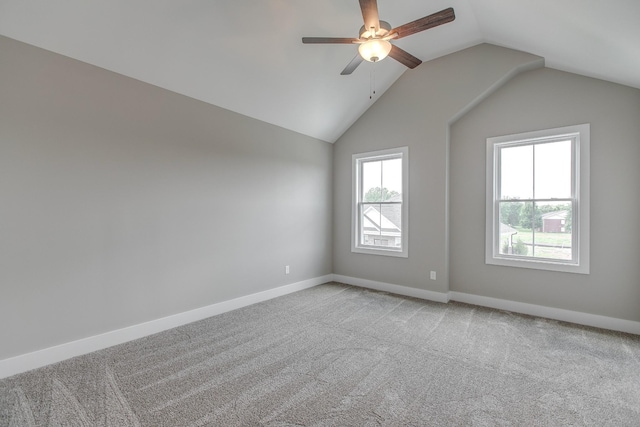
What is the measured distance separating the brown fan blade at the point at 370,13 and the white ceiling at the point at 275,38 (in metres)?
0.96

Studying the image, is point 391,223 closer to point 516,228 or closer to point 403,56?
point 516,228

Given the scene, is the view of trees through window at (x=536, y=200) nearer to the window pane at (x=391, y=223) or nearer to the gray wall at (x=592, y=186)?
the gray wall at (x=592, y=186)

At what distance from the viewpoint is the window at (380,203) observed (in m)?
4.60

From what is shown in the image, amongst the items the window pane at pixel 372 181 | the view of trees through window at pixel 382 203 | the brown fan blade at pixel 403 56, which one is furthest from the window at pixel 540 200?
the brown fan blade at pixel 403 56

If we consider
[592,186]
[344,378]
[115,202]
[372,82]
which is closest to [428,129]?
[372,82]

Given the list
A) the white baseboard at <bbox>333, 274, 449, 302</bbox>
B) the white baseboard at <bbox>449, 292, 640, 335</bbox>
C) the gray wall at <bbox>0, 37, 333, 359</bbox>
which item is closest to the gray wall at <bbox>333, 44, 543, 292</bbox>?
the white baseboard at <bbox>333, 274, 449, 302</bbox>

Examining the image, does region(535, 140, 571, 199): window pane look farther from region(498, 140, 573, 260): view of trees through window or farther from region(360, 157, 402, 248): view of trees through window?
region(360, 157, 402, 248): view of trees through window

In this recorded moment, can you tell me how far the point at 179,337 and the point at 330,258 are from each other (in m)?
2.98

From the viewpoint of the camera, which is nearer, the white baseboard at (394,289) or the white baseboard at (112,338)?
the white baseboard at (112,338)

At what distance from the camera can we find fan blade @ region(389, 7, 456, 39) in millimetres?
2166

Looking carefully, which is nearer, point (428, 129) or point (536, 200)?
point (536, 200)

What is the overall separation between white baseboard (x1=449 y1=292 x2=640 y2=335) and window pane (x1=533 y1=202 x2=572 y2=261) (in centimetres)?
64

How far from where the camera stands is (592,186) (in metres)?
3.30

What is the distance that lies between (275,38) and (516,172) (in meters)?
3.44
